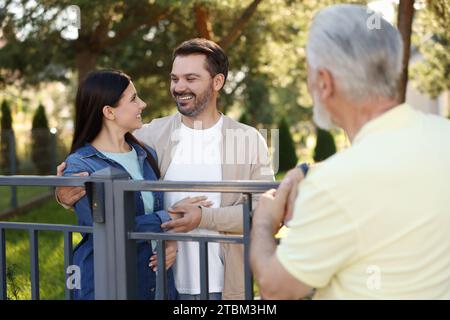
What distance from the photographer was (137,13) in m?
13.1

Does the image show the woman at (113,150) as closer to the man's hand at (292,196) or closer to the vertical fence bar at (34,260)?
the vertical fence bar at (34,260)

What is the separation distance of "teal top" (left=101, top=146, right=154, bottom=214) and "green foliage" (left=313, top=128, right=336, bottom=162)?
712 inches

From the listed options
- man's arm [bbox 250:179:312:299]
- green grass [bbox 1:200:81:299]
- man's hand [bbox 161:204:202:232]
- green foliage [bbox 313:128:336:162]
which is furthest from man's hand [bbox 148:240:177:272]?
green foliage [bbox 313:128:336:162]

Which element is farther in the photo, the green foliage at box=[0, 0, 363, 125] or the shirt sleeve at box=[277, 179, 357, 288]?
the green foliage at box=[0, 0, 363, 125]

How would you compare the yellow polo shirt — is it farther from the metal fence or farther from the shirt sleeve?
the metal fence

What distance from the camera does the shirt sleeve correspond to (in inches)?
60.6

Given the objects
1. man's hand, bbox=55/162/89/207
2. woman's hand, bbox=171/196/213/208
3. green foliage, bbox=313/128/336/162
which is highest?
man's hand, bbox=55/162/89/207

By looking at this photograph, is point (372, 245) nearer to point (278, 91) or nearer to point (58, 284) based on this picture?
point (58, 284)

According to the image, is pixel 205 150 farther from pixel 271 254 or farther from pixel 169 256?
pixel 271 254

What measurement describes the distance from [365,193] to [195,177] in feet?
5.07

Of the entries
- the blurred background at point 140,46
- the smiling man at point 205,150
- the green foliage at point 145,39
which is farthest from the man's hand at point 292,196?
the green foliage at point 145,39

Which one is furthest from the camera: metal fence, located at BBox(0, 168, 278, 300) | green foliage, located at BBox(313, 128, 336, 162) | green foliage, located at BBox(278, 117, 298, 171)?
green foliage, located at BBox(278, 117, 298, 171)

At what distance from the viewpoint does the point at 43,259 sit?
795cm
